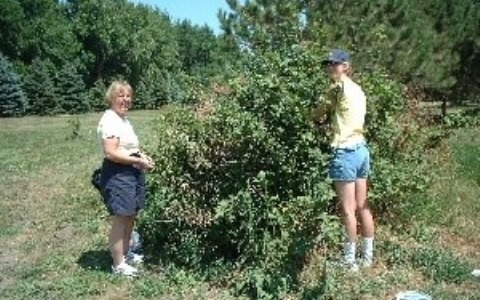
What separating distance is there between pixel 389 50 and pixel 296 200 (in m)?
11.9

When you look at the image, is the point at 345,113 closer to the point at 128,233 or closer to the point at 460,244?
the point at 460,244

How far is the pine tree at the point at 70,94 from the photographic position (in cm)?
4566

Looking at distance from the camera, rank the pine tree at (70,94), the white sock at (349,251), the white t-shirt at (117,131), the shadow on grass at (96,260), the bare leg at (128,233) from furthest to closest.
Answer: the pine tree at (70,94) < the shadow on grass at (96,260) < the bare leg at (128,233) < the white t-shirt at (117,131) < the white sock at (349,251)

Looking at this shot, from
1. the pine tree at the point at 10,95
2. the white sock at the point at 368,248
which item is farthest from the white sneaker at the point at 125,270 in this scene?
the pine tree at the point at 10,95

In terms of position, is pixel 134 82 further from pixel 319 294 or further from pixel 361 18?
pixel 319 294

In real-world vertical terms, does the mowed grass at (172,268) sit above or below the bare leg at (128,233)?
below

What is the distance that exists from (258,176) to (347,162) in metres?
0.73

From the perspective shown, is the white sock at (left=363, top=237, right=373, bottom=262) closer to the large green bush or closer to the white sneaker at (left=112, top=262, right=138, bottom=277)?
the large green bush

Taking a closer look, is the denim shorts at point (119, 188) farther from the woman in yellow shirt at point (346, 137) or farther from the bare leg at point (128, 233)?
the woman in yellow shirt at point (346, 137)

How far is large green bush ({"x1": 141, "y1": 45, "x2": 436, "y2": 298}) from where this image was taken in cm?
518

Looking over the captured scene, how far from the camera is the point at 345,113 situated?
5.17 metres

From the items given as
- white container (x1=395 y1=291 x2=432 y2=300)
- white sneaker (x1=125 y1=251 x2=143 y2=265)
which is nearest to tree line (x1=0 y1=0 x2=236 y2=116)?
white sneaker (x1=125 y1=251 x2=143 y2=265)

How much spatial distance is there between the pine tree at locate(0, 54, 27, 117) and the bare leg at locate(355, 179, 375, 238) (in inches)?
1573

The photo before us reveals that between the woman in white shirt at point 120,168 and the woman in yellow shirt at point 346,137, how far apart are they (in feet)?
5.28
